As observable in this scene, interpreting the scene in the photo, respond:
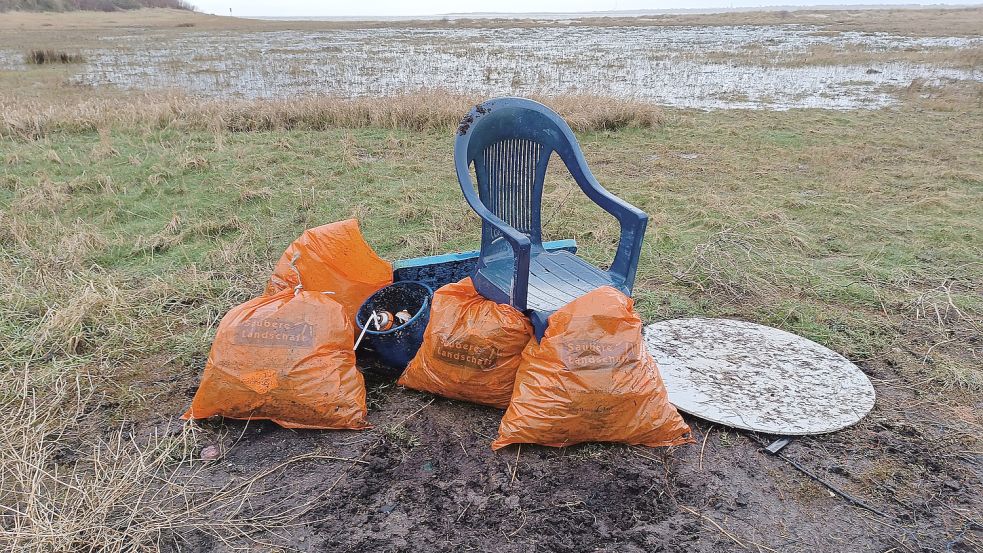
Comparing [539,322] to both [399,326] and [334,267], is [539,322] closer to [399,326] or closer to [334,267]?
[399,326]

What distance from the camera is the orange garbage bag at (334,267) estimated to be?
2809 millimetres

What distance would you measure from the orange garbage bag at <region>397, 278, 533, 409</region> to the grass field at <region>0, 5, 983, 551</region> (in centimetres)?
19

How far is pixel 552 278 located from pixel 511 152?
0.72 metres

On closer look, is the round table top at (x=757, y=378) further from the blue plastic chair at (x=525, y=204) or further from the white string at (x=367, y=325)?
the white string at (x=367, y=325)

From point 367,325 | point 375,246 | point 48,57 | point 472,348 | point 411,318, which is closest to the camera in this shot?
point 472,348

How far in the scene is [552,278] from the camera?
2859 mm

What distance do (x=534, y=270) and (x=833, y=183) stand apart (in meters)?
4.18

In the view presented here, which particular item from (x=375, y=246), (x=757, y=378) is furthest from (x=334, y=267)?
(x=757, y=378)

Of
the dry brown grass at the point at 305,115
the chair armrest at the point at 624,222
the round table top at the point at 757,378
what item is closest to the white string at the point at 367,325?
the chair armrest at the point at 624,222

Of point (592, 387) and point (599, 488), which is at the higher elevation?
point (592, 387)

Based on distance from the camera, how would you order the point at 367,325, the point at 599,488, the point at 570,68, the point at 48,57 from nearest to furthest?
the point at 599,488, the point at 367,325, the point at 48,57, the point at 570,68

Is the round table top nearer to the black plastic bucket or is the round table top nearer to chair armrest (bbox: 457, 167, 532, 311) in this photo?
chair armrest (bbox: 457, 167, 532, 311)

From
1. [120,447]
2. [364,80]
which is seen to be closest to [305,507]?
[120,447]

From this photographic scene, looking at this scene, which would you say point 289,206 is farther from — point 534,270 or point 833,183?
point 833,183
